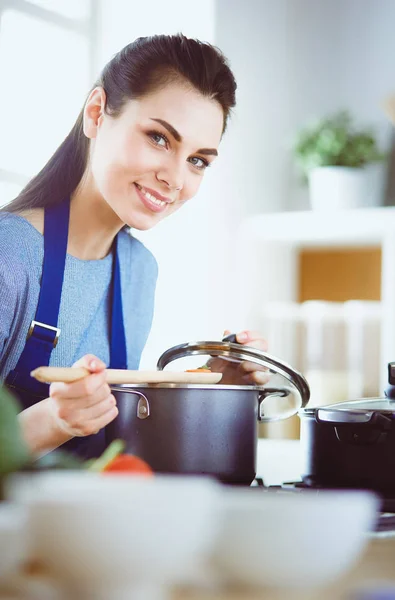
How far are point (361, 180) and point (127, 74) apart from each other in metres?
1.89

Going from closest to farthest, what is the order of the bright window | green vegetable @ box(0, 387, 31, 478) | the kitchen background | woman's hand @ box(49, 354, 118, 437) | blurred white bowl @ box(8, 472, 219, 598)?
blurred white bowl @ box(8, 472, 219, 598), green vegetable @ box(0, 387, 31, 478), woman's hand @ box(49, 354, 118, 437), the bright window, the kitchen background

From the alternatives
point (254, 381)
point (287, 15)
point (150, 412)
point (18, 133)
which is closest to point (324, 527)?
point (150, 412)

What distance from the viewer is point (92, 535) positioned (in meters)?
0.39

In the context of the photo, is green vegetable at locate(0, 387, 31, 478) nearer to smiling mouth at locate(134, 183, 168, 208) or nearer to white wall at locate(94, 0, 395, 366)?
smiling mouth at locate(134, 183, 168, 208)

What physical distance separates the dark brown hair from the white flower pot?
1732 millimetres

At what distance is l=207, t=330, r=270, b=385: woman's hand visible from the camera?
54.4 inches

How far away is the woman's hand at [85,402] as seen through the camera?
2.86ft

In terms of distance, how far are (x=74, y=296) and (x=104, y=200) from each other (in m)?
0.20

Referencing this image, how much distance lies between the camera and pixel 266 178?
3.69m

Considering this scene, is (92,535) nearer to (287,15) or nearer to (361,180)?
(361,180)

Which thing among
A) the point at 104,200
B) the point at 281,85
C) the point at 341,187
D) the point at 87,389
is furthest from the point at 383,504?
the point at 281,85

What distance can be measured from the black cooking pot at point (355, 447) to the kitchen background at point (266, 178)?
6.21ft

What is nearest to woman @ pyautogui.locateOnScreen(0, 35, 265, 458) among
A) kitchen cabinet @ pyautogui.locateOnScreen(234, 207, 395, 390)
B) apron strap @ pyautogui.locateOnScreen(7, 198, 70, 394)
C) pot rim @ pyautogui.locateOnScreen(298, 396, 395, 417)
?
apron strap @ pyautogui.locateOnScreen(7, 198, 70, 394)

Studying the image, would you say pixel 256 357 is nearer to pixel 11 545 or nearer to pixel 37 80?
pixel 11 545
